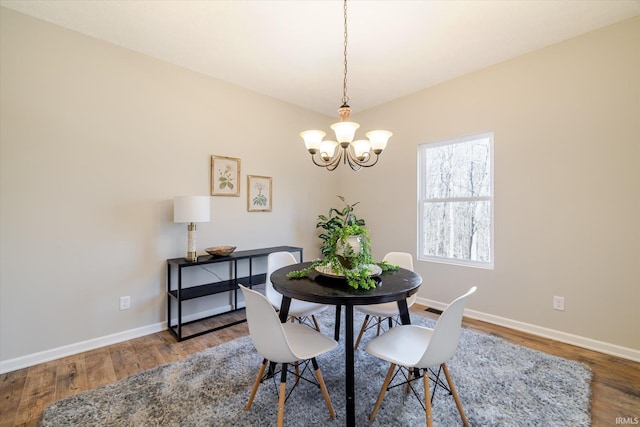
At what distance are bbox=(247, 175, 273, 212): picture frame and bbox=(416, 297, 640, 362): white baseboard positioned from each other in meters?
2.71

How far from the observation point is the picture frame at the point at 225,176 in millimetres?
3160

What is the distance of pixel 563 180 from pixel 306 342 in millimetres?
2718

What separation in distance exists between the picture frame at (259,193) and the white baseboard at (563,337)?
2.71 metres

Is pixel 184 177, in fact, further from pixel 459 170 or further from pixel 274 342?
pixel 459 170

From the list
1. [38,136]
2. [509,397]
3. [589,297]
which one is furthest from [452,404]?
→ [38,136]

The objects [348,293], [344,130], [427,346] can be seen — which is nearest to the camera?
[427,346]

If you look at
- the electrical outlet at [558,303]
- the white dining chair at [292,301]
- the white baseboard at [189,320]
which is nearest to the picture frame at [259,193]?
the white dining chair at [292,301]

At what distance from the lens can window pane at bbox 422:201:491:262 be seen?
3.13 m

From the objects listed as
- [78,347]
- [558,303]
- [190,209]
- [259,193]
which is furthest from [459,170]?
[78,347]

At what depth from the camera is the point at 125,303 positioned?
2629mm

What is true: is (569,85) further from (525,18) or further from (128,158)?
(128,158)

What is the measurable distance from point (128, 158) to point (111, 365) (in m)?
1.77

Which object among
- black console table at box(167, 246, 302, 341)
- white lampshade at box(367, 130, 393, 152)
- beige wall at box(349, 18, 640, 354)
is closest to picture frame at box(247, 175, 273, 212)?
black console table at box(167, 246, 302, 341)

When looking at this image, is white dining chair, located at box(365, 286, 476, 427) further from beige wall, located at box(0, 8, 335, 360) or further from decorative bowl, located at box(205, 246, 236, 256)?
beige wall, located at box(0, 8, 335, 360)
